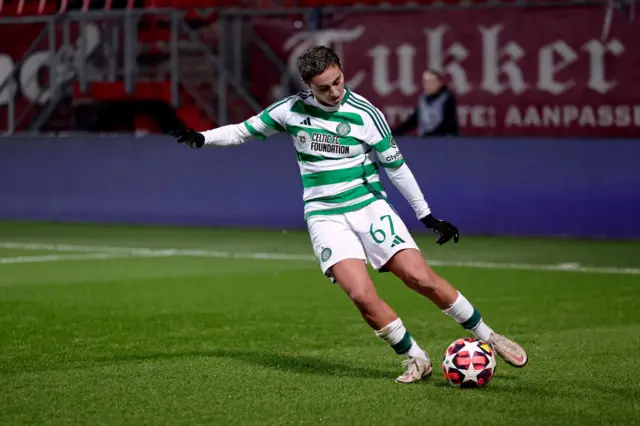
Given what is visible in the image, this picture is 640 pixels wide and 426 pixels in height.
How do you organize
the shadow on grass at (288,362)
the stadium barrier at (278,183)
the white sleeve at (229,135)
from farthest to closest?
the stadium barrier at (278,183) → the white sleeve at (229,135) → the shadow on grass at (288,362)

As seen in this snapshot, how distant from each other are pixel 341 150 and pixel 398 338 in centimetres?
118

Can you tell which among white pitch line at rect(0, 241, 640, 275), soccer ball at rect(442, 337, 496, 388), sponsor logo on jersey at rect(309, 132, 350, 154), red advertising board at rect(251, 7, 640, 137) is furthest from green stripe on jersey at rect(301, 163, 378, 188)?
red advertising board at rect(251, 7, 640, 137)

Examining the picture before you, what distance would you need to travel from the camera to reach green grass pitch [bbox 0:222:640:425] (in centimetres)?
749

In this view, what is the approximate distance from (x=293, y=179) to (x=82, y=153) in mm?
3512

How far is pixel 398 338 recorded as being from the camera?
27.2ft

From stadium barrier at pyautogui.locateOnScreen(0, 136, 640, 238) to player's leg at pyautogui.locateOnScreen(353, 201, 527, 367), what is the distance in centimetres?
968

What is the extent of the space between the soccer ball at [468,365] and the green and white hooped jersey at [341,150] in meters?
1.06

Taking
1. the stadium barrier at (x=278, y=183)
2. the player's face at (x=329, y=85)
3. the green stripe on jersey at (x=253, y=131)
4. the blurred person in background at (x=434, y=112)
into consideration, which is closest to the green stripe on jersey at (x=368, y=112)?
the player's face at (x=329, y=85)

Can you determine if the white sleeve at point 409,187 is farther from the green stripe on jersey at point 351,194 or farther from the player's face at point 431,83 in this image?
the player's face at point 431,83

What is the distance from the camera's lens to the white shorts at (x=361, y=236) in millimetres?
8336

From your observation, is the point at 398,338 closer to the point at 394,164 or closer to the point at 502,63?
the point at 394,164

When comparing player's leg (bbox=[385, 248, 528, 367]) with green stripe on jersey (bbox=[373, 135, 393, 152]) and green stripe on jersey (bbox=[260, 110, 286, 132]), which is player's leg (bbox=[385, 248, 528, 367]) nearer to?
green stripe on jersey (bbox=[373, 135, 393, 152])

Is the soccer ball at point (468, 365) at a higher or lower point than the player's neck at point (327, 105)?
lower

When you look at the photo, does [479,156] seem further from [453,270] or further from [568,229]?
[453,270]
